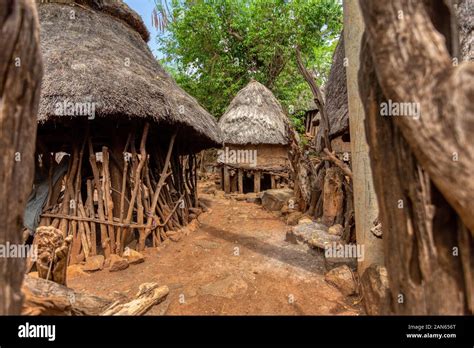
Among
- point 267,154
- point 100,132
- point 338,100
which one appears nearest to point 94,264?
point 100,132

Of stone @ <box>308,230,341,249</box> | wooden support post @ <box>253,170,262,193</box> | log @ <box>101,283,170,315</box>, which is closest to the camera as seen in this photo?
log @ <box>101,283,170,315</box>

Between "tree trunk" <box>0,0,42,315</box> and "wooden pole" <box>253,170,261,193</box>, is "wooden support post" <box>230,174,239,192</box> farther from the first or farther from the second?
"tree trunk" <box>0,0,42,315</box>

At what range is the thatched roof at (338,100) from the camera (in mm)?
4309

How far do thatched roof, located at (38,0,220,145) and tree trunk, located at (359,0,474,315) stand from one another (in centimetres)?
409

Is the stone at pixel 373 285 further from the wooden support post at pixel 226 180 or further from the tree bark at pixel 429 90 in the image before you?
the wooden support post at pixel 226 180

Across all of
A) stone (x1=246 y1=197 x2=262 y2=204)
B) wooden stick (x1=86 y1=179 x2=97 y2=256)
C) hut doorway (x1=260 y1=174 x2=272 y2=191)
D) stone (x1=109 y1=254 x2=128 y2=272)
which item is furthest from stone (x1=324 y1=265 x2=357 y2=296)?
hut doorway (x1=260 y1=174 x2=272 y2=191)

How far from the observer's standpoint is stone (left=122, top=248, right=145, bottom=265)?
4203 millimetres

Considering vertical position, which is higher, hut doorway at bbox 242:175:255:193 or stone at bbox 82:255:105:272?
hut doorway at bbox 242:175:255:193

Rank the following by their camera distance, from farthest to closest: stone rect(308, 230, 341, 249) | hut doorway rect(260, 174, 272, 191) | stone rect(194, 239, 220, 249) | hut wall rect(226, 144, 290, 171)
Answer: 1. hut doorway rect(260, 174, 272, 191)
2. hut wall rect(226, 144, 290, 171)
3. stone rect(194, 239, 220, 249)
4. stone rect(308, 230, 341, 249)

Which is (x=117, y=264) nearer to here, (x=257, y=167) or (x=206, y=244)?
(x=206, y=244)

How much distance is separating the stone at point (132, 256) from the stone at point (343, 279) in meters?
2.84

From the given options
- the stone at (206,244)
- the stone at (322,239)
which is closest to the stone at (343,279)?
the stone at (322,239)

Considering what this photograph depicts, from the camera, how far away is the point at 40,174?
192 inches

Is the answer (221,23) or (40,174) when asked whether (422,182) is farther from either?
(221,23)
